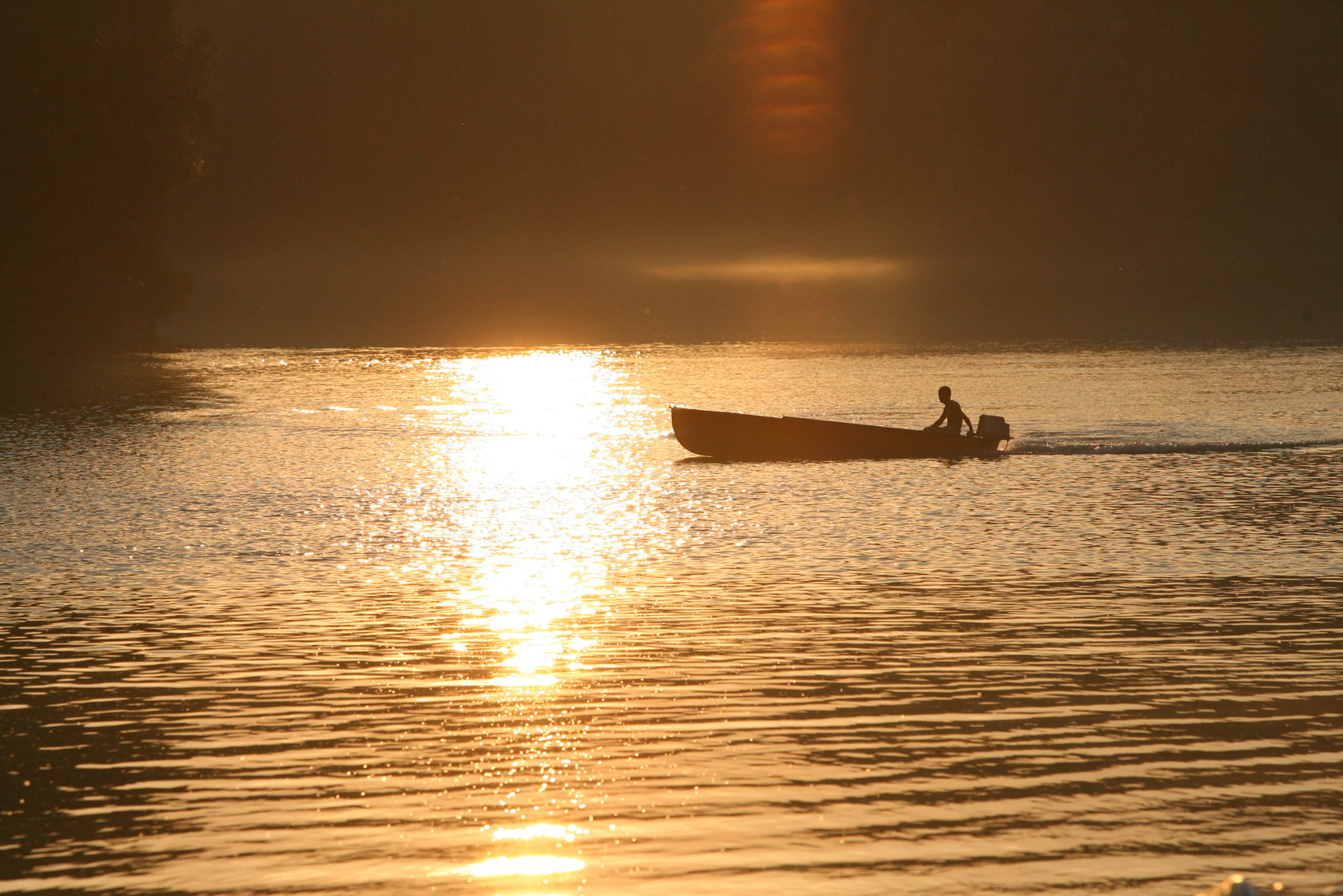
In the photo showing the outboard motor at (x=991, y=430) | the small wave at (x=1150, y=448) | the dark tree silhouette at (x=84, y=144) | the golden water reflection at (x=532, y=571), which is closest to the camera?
the golden water reflection at (x=532, y=571)

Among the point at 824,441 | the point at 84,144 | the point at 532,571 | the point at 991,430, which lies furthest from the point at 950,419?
the point at 84,144

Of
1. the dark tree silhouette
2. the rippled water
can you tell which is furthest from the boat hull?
the dark tree silhouette

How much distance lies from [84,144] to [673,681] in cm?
6674

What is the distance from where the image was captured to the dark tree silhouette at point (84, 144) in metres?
72.2

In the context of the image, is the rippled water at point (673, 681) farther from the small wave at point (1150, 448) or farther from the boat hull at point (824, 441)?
the small wave at point (1150, 448)

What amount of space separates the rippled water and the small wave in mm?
4855

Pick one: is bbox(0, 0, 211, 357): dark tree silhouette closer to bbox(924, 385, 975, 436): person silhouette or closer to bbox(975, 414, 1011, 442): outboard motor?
bbox(924, 385, 975, 436): person silhouette

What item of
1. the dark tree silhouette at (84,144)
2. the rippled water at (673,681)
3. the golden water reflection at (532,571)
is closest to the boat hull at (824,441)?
the rippled water at (673,681)

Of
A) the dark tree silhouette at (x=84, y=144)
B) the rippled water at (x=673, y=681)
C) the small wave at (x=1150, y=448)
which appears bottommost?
the rippled water at (x=673, y=681)

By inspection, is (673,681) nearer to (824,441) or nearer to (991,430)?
(824,441)

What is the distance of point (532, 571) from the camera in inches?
888

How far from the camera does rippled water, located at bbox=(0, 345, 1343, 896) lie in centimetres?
1009

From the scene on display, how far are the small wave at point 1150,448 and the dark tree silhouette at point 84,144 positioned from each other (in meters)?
49.1

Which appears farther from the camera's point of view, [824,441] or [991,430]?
[991,430]
